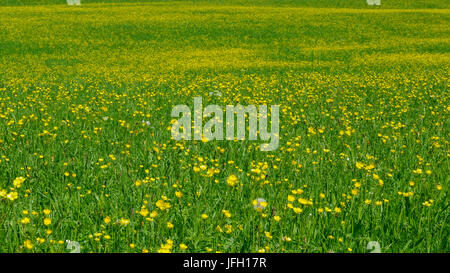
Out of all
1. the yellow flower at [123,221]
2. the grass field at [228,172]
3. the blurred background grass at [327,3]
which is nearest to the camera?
the yellow flower at [123,221]

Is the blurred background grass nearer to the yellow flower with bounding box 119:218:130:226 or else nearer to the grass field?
the grass field

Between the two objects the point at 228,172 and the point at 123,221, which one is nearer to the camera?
the point at 123,221

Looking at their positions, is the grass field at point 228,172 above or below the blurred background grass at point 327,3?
below

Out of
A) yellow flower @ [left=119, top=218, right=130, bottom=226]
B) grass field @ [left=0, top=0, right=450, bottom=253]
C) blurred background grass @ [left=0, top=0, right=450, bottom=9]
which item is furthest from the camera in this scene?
blurred background grass @ [left=0, top=0, right=450, bottom=9]

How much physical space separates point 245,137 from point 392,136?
6.71 ft

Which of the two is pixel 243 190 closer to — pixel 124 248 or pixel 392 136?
pixel 124 248

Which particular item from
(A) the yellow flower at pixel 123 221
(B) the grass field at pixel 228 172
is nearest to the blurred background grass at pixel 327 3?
(B) the grass field at pixel 228 172

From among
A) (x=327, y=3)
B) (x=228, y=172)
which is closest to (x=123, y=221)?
(x=228, y=172)

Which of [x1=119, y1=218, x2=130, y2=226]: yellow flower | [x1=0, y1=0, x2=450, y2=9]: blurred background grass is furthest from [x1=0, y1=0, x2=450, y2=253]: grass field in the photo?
[x1=0, y1=0, x2=450, y2=9]: blurred background grass

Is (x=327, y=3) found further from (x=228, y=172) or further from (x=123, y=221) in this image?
(x=123, y=221)

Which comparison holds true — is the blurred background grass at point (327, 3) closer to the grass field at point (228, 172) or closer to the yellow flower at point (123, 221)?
the grass field at point (228, 172)

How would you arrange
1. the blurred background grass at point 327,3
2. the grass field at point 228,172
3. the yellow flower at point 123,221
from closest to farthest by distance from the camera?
the yellow flower at point 123,221
the grass field at point 228,172
the blurred background grass at point 327,3

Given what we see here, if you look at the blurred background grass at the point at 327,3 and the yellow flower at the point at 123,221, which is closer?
the yellow flower at the point at 123,221
